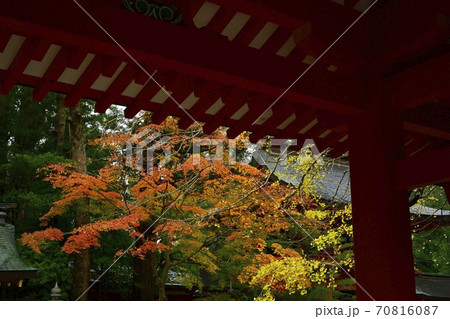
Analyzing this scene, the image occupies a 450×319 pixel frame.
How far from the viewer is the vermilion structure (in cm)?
167

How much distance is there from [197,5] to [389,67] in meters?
0.95

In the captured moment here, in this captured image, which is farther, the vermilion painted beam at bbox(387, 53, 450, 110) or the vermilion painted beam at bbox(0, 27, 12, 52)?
the vermilion painted beam at bbox(387, 53, 450, 110)

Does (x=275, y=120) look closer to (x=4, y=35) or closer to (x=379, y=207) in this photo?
(x=379, y=207)

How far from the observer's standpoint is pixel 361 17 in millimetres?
2170

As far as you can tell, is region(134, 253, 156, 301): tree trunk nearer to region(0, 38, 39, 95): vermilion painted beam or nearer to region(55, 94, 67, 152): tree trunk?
region(55, 94, 67, 152): tree trunk

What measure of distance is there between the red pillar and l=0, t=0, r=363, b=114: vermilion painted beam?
111 millimetres

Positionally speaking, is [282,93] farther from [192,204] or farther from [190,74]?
[192,204]

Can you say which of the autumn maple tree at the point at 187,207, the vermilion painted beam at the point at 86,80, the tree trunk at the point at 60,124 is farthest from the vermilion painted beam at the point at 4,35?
the tree trunk at the point at 60,124

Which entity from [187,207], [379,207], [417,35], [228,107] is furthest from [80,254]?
[417,35]

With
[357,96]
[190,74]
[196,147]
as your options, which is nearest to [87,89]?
[190,74]

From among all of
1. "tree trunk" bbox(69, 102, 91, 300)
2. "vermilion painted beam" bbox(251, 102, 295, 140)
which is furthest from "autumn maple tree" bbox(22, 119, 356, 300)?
"vermilion painted beam" bbox(251, 102, 295, 140)

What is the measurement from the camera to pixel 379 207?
2.04 m

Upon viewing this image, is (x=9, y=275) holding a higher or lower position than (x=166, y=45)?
lower

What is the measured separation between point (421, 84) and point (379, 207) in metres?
0.59
